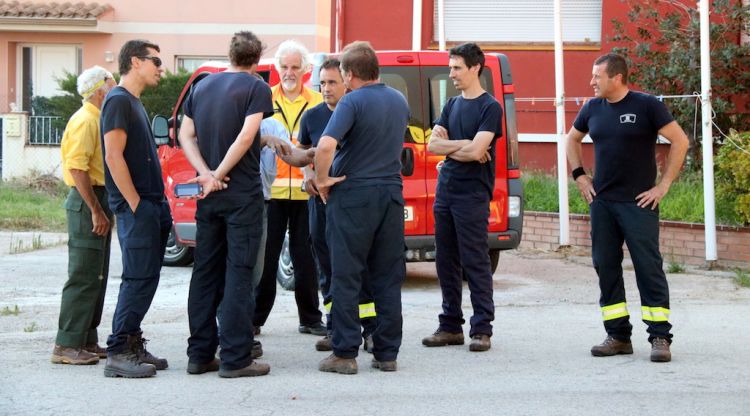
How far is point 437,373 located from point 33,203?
1439cm

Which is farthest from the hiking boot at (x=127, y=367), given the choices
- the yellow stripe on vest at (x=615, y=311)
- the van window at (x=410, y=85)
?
the van window at (x=410, y=85)

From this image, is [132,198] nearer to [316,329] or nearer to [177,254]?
[316,329]

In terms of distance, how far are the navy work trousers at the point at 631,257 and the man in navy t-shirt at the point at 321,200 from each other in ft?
5.17

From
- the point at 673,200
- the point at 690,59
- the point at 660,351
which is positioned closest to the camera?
the point at 660,351

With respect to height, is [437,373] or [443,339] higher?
[443,339]

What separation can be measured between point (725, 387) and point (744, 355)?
113 centimetres

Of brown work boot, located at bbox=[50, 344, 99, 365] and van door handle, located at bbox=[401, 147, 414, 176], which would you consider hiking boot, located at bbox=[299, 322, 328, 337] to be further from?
van door handle, located at bbox=[401, 147, 414, 176]

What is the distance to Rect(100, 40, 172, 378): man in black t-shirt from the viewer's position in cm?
739

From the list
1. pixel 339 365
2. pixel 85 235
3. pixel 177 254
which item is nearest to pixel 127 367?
pixel 85 235

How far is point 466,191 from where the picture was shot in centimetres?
852

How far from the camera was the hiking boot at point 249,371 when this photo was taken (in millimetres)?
7453

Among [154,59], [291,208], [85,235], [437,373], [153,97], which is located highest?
[153,97]

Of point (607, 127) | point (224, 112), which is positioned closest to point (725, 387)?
point (607, 127)

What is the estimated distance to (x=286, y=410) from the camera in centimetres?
659
